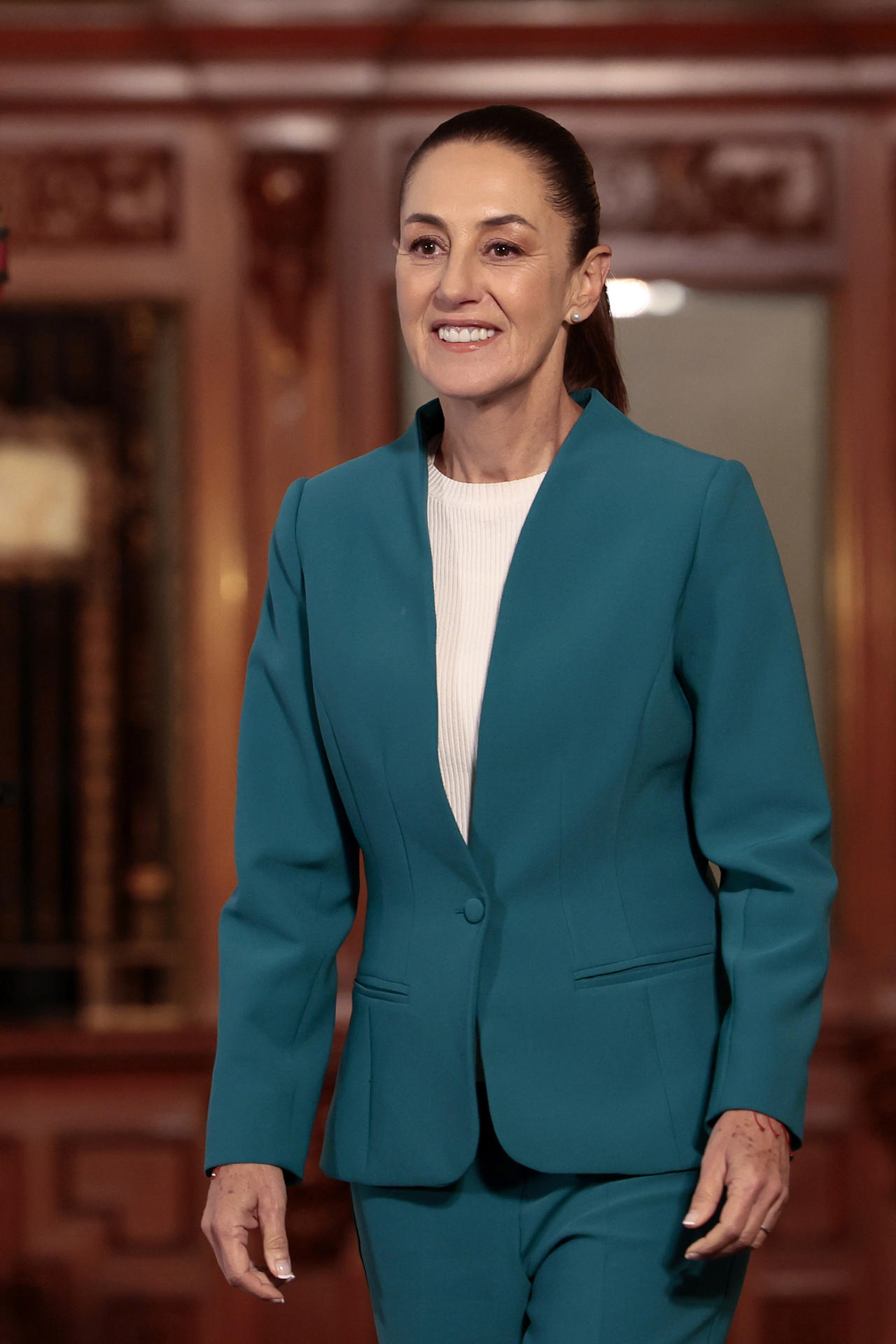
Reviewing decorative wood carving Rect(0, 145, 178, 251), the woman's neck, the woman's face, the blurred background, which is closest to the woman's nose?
the woman's face

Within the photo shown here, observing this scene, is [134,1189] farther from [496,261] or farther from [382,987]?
[496,261]

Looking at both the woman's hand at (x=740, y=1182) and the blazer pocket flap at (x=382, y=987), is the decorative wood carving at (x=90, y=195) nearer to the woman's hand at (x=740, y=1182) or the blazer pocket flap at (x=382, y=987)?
the blazer pocket flap at (x=382, y=987)

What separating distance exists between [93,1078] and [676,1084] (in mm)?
2677

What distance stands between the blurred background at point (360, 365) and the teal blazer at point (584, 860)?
7.47ft

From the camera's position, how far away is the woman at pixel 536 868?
134 centimetres

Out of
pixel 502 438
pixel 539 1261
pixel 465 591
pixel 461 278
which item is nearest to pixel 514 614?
pixel 465 591

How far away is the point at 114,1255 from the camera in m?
3.73

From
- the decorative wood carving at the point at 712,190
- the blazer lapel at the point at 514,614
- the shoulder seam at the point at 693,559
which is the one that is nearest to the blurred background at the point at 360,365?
the decorative wood carving at the point at 712,190

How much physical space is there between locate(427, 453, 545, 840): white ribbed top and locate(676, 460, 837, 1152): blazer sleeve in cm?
18

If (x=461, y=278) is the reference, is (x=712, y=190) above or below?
above

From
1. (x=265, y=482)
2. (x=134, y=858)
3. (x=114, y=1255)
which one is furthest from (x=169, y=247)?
(x=114, y=1255)

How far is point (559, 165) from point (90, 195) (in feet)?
8.42

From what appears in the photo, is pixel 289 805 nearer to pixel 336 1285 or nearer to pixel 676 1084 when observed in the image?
pixel 676 1084

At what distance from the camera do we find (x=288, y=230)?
12.0ft
